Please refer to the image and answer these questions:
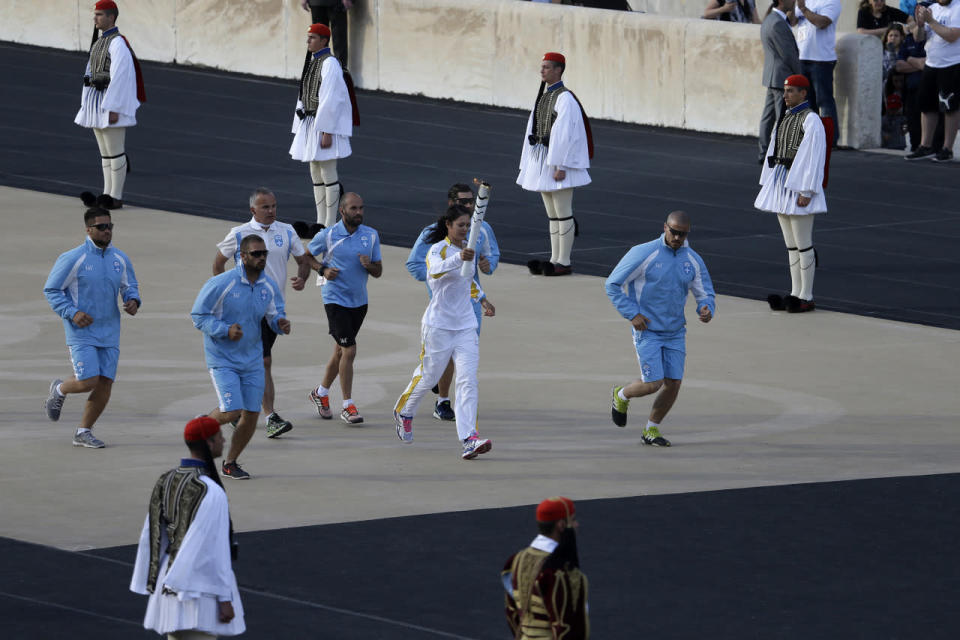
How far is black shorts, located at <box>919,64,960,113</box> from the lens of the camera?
2580 cm

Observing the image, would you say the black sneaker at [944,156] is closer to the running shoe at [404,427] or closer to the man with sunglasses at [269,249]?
the man with sunglasses at [269,249]

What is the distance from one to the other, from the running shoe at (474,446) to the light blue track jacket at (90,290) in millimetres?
2415

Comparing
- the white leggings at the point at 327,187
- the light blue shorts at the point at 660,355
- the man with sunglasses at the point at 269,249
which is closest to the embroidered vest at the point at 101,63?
the white leggings at the point at 327,187

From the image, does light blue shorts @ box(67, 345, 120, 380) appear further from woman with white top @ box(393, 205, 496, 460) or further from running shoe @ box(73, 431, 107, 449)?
woman with white top @ box(393, 205, 496, 460)

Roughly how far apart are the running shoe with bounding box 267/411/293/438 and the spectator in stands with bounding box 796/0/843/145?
541 inches

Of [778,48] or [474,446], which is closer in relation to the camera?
[474,446]

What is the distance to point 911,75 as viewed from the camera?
88.1 ft

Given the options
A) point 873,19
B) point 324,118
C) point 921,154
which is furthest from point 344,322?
point 873,19

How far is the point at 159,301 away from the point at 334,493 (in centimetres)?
664

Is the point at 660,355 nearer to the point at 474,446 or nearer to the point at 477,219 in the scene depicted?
the point at 474,446

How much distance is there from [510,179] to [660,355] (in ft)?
38.3

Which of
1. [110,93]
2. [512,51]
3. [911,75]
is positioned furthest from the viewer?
[512,51]

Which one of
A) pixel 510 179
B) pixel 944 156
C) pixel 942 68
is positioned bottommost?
pixel 510 179

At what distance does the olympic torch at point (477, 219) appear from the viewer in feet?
42.9
